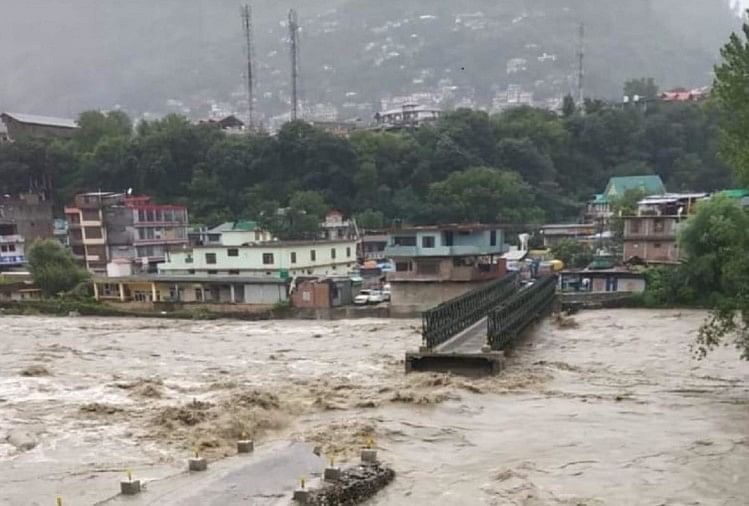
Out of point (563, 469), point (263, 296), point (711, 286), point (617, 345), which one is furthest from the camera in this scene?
point (263, 296)

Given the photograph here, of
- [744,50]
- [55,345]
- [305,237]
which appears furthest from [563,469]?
[305,237]

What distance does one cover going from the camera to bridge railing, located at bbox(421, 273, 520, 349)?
24.1 metres

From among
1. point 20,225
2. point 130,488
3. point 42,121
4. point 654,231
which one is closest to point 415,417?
point 130,488

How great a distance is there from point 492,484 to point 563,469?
1656 millimetres

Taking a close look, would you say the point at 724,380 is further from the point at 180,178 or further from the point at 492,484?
the point at 180,178

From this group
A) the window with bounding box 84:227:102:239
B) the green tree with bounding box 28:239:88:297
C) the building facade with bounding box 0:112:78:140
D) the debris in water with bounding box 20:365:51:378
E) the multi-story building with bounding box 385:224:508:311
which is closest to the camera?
the debris in water with bounding box 20:365:51:378

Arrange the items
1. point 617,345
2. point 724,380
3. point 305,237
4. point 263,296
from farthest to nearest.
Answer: point 305,237
point 263,296
point 617,345
point 724,380

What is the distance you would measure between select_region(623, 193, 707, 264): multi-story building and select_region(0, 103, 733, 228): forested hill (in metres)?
15.5

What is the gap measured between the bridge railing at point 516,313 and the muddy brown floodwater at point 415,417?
110cm

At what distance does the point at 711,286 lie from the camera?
4025 centimetres

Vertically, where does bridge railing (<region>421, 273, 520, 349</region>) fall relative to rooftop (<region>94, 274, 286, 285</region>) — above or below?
below

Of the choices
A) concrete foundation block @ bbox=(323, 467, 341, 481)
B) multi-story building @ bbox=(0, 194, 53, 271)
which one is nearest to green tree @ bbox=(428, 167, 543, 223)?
multi-story building @ bbox=(0, 194, 53, 271)

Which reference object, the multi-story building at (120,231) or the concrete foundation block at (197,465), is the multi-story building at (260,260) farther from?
the concrete foundation block at (197,465)

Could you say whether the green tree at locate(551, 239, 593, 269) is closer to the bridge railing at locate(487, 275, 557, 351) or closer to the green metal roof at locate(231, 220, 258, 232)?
the bridge railing at locate(487, 275, 557, 351)
